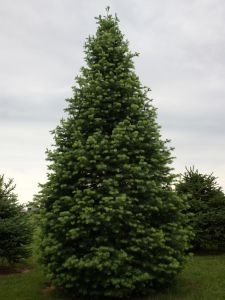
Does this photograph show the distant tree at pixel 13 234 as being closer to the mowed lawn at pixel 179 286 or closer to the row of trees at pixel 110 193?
the mowed lawn at pixel 179 286

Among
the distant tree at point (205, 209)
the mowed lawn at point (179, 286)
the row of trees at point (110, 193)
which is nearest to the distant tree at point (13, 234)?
the mowed lawn at point (179, 286)

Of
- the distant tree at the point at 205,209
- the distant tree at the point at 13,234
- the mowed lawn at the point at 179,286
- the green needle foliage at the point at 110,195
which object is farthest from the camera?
the distant tree at the point at 205,209

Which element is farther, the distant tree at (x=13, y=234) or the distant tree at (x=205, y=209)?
the distant tree at (x=205, y=209)

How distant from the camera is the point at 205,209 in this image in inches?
886

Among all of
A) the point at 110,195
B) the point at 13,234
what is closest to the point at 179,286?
the point at 110,195

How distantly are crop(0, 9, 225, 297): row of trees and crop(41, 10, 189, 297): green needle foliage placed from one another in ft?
0.10

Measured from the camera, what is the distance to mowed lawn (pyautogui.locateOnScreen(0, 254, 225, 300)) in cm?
1316

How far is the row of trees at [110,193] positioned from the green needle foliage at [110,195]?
1.2 inches

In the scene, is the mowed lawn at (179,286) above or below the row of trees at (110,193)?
below

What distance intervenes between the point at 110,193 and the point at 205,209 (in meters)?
11.8

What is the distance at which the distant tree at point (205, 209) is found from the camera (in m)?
21.6

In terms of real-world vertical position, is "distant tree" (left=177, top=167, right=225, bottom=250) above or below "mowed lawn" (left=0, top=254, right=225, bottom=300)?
above

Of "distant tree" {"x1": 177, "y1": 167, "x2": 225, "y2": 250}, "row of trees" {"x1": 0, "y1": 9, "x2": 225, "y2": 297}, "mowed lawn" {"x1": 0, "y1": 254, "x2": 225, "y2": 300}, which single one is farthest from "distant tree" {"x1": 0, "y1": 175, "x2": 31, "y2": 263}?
"distant tree" {"x1": 177, "y1": 167, "x2": 225, "y2": 250}

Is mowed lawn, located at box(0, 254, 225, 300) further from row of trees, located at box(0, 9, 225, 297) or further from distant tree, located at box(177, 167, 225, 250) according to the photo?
distant tree, located at box(177, 167, 225, 250)
